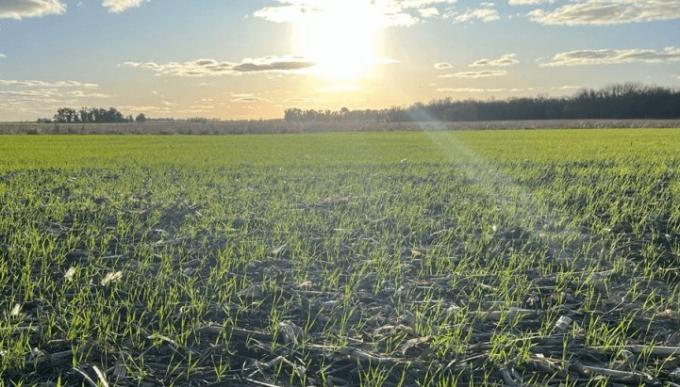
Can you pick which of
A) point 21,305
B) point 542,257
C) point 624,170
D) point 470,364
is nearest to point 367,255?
point 542,257

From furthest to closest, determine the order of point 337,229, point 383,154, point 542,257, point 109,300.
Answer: point 383,154 → point 337,229 → point 542,257 → point 109,300

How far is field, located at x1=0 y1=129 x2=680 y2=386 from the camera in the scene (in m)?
3.85

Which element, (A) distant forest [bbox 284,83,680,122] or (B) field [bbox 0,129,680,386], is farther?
(A) distant forest [bbox 284,83,680,122]

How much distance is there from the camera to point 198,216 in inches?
328

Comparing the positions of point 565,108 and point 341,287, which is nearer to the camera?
point 341,287

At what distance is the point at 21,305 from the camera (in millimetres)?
4953

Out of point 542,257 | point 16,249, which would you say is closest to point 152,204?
point 16,249

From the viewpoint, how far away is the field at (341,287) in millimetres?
3852

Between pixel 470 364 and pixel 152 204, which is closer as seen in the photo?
pixel 470 364

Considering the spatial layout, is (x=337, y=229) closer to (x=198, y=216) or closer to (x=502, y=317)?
(x=198, y=216)

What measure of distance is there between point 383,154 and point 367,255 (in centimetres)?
1465

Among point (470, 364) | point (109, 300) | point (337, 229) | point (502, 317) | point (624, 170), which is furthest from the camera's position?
point (624, 170)

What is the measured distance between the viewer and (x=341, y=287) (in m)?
5.32

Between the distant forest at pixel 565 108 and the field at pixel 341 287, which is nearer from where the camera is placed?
the field at pixel 341 287
